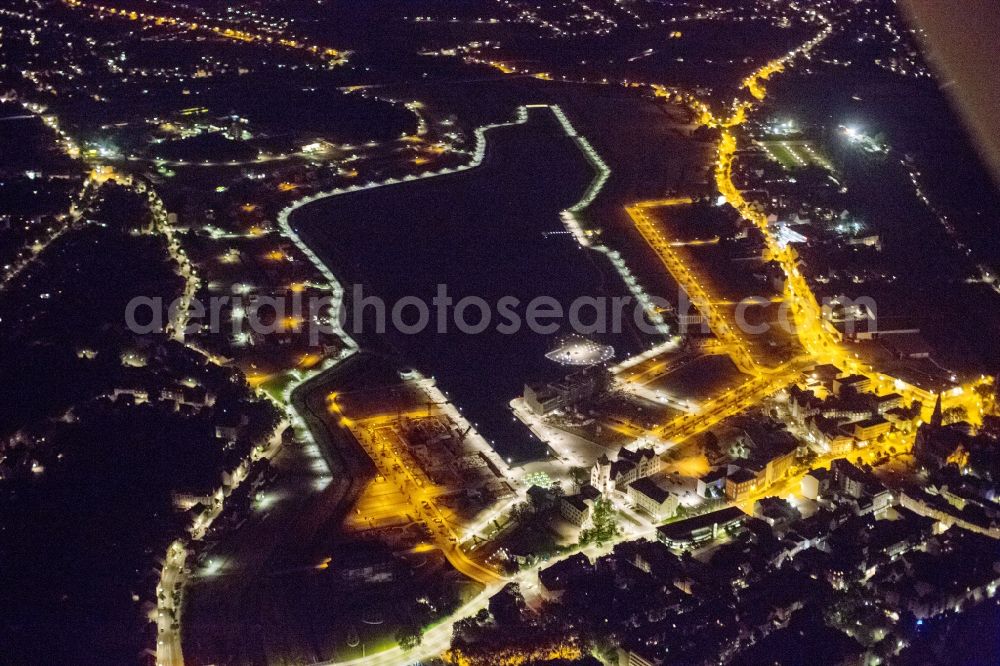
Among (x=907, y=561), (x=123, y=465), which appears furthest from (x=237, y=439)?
(x=907, y=561)

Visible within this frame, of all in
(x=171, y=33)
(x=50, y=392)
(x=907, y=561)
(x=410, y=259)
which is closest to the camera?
(x=907, y=561)

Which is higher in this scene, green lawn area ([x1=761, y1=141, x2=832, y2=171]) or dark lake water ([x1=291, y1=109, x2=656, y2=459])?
green lawn area ([x1=761, y1=141, x2=832, y2=171])

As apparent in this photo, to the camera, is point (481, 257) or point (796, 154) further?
point (796, 154)

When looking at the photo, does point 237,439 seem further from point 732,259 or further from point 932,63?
point 932,63

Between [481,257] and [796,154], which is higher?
[796,154]

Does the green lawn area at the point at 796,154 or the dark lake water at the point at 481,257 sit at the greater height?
the green lawn area at the point at 796,154

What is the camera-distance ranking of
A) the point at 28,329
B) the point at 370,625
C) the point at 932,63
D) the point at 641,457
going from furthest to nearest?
the point at 932,63, the point at 28,329, the point at 641,457, the point at 370,625

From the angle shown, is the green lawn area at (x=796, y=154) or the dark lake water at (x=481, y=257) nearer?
the dark lake water at (x=481, y=257)

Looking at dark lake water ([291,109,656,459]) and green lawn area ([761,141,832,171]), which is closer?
→ dark lake water ([291,109,656,459])
